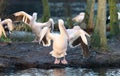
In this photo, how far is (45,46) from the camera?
20578 mm

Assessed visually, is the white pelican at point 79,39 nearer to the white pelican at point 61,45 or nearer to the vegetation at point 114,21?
the white pelican at point 61,45

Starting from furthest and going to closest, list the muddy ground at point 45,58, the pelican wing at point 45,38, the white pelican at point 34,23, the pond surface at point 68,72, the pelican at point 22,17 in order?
the pelican at point 22,17
the white pelican at point 34,23
the pelican wing at point 45,38
the muddy ground at point 45,58
the pond surface at point 68,72

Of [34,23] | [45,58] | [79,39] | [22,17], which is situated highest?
[22,17]

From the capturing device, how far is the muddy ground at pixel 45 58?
61.2ft

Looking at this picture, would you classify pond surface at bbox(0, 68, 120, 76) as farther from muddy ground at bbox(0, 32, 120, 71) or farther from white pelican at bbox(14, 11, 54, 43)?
white pelican at bbox(14, 11, 54, 43)

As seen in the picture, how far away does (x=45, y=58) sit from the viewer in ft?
63.2

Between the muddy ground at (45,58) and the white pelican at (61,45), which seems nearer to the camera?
the muddy ground at (45,58)

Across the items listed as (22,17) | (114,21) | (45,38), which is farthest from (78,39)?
(22,17)

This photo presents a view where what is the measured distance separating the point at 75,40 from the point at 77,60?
0.77 m

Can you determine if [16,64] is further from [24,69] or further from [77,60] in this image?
[77,60]

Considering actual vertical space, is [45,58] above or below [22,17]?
below

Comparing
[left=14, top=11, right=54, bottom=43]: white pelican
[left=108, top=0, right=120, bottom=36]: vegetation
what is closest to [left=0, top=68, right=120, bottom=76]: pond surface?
[left=14, top=11, right=54, bottom=43]: white pelican

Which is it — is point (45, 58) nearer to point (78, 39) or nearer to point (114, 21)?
point (78, 39)

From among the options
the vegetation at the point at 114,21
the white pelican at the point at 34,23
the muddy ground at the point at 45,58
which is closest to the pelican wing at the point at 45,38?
the muddy ground at the point at 45,58
